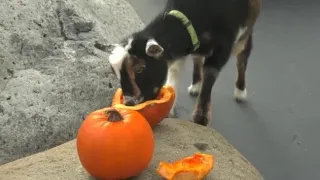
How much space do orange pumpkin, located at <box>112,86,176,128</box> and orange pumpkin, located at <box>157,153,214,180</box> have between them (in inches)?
12.9

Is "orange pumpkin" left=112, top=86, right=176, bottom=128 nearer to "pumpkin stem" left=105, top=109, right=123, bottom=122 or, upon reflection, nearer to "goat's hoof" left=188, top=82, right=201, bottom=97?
"pumpkin stem" left=105, top=109, right=123, bottom=122

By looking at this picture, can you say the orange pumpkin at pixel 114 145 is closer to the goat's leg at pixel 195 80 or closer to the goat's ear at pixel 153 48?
the goat's ear at pixel 153 48

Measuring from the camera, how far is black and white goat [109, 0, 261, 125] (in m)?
2.27

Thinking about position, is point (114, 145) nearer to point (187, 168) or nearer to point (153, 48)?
point (187, 168)

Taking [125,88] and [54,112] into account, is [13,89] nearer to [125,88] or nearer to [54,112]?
[54,112]

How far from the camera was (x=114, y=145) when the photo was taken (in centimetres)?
179

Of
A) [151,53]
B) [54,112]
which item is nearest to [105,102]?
[54,112]

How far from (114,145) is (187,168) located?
276 mm

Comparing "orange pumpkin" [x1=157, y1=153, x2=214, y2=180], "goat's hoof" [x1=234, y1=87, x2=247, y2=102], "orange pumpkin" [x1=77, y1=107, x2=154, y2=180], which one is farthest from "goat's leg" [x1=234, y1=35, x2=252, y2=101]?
"orange pumpkin" [x1=77, y1=107, x2=154, y2=180]

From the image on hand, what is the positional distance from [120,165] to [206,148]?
20.3 inches

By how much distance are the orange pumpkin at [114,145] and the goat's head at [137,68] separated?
1.31ft

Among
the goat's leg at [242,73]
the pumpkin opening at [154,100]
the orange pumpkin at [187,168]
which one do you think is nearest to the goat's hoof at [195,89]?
the goat's leg at [242,73]

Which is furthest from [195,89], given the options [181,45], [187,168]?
[187,168]

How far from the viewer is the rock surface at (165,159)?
198cm
